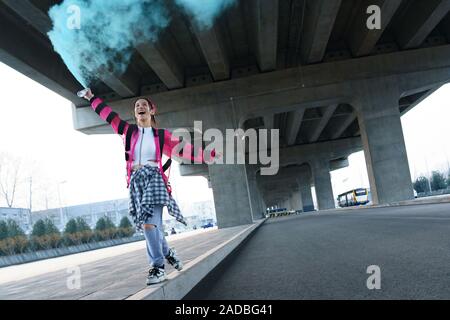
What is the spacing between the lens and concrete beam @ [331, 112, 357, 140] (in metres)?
37.2

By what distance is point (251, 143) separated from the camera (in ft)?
148

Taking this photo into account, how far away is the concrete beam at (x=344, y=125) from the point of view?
37.2m

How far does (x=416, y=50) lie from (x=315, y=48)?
6484 mm

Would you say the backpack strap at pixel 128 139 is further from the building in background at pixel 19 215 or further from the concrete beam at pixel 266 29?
the building in background at pixel 19 215

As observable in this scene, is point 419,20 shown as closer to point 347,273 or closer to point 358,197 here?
point 347,273

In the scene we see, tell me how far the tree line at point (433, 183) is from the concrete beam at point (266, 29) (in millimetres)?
50790

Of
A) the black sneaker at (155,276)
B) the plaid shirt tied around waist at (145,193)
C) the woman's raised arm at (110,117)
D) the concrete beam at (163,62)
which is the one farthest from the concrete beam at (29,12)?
the black sneaker at (155,276)

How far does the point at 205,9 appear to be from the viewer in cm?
1474

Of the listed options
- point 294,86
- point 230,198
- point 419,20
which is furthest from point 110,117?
point 230,198

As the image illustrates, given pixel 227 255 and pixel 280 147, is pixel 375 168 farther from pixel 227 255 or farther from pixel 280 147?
pixel 280 147

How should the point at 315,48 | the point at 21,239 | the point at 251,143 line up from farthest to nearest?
the point at 251,143 < the point at 21,239 < the point at 315,48

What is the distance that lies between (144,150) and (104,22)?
23.3 feet

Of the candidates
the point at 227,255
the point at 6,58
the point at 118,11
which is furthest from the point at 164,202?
the point at 6,58

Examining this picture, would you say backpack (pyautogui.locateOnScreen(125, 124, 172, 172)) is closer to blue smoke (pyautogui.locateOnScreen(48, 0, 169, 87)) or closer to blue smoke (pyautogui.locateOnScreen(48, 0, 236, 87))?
blue smoke (pyautogui.locateOnScreen(48, 0, 236, 87))
